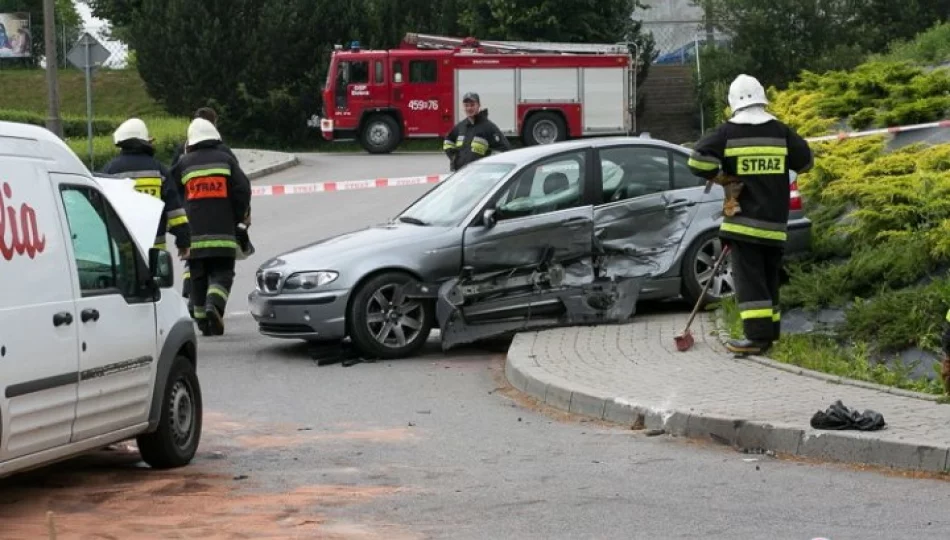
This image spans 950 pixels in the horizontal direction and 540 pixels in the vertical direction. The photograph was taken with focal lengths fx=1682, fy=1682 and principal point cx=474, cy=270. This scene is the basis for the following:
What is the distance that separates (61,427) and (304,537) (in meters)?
1.45

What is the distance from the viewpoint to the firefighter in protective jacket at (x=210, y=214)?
1461cm

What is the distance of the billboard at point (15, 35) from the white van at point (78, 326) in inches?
2118

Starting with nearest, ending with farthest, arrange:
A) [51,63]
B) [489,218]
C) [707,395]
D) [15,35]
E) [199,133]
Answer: [707,395], [489,218], [199,133], [51,63], [15,35]

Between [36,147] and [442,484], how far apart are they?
2569 millimetres

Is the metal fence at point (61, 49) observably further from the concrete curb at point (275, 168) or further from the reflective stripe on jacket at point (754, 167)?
the reflective stripe on jacket at point (754, 167)

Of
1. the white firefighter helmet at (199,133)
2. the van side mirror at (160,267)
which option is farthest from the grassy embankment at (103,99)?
the van side mirror at (160,267)

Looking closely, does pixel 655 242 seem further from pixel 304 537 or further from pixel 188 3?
pixel 188 3

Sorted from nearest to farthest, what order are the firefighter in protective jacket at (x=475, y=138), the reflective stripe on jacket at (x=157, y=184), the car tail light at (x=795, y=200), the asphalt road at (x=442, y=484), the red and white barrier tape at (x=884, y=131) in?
1. the asphalt road at (x=442, y=484)
2. the car tail light at (x=795, y=200)
3. the reflective stripe on jacket at (x=157, y=184)
4. the red and white barrier tape at (x=884, y=131)
5. the firefighter in protective jacket at (x=475, y=138)

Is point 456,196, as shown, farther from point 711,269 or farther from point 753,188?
point 753,188

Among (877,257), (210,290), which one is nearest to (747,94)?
(877,257)

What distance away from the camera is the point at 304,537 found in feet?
23.1

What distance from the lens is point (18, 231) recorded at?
7.50 m

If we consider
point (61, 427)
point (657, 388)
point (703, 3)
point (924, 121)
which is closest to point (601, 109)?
point (703, 3)

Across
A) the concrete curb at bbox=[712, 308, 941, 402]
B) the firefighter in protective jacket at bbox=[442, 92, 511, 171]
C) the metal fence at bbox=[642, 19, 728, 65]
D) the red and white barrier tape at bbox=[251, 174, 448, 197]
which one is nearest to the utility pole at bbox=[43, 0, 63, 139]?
the red and white barrier tape at bbox=[251, 174, 448, 197]
